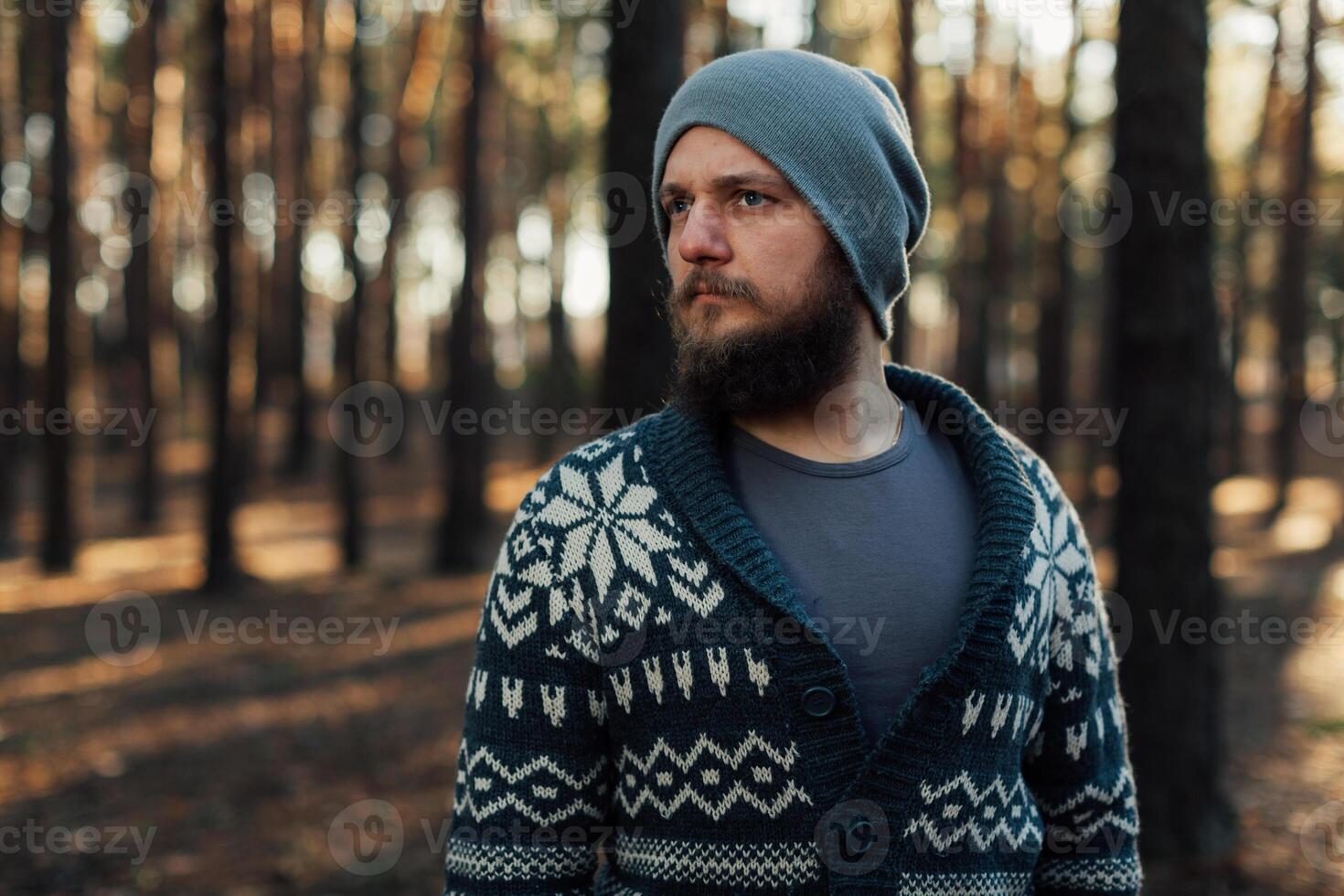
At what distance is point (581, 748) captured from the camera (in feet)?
6.37

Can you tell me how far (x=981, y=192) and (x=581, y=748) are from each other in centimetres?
2052

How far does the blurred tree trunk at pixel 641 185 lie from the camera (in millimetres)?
4879

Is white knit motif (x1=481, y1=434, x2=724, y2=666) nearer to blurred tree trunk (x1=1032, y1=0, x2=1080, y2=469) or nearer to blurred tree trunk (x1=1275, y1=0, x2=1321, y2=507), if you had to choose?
blurred tree trunk (x1=1032, y1=0, x2=1080, y2=469)

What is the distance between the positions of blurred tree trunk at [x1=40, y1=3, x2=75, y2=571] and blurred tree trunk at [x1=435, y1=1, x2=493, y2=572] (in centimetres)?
463

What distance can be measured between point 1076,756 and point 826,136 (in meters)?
1.34

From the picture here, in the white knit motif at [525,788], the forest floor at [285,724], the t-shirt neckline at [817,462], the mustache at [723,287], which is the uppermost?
the mustache at [723,287]

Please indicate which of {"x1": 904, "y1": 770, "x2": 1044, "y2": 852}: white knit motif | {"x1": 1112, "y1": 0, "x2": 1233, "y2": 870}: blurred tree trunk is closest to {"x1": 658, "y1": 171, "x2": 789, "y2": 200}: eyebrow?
{"x1": 904, "y1": 770, "x2": 1044, "y2": 852}: white knit motif

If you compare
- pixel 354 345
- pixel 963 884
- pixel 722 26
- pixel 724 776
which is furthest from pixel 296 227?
pixel 963 884

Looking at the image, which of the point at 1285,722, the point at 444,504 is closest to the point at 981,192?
the point at 444,504

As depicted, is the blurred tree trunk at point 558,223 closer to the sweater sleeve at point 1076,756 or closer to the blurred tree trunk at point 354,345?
the blurred tree trunk at point 354,345

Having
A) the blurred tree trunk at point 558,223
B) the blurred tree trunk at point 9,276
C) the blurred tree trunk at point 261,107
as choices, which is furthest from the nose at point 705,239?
the blurred tree trunk at point 558,223

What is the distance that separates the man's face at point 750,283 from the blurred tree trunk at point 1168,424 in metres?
3.92

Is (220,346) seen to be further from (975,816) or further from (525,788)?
(975,816)

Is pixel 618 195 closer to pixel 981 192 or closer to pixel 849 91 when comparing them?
pixel 849 91
